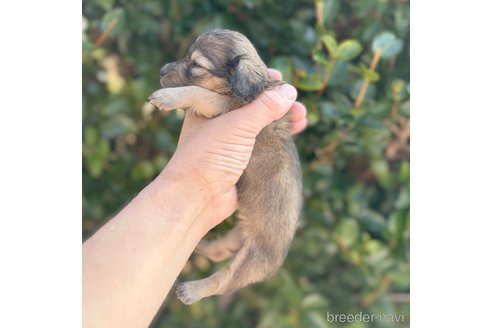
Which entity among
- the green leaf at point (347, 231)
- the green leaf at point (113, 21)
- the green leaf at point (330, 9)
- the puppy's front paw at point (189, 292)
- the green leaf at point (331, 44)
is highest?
the green leaf at point (113, 21)

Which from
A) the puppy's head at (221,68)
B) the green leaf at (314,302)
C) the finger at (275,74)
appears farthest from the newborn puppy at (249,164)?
the green leaf at (314,302)

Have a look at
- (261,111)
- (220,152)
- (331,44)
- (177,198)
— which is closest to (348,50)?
(331,44)

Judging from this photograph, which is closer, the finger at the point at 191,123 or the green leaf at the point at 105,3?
the finger at the point at 191,123

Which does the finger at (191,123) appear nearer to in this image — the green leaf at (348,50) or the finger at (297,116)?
the finger at (297,116)

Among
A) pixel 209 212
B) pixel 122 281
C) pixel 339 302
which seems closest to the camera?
pixel 122 281
